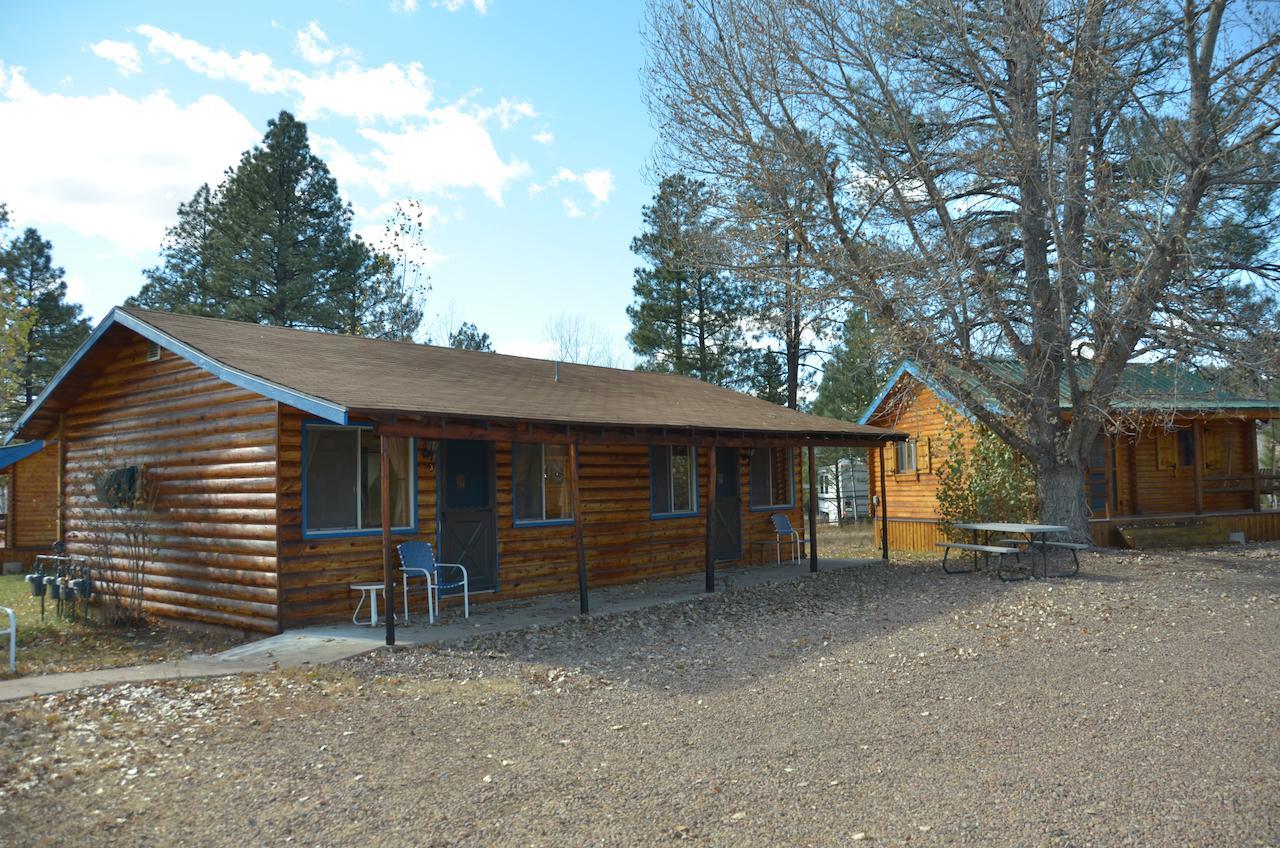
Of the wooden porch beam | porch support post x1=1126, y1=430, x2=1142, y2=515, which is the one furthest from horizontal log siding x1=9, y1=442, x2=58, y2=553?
porch support post x1=1126, y1=430, x2=1142, y2=515

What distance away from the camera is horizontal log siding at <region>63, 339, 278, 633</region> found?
998cm

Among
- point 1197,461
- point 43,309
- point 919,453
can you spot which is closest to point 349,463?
point 919,453

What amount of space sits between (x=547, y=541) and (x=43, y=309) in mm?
27809

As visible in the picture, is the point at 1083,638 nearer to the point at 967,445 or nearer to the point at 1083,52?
the point at 1083,52

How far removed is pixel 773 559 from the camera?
16406mm

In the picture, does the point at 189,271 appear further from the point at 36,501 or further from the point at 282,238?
the point at 36,501

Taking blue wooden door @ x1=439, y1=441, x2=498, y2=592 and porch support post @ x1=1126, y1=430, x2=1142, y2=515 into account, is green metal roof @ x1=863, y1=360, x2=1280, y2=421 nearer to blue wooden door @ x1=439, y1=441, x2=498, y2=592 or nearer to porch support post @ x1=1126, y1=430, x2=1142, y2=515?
porch support post @ x1=1126, y1=430, x2=1142, y2=515

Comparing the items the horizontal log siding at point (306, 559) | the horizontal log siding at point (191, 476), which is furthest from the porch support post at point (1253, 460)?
the horizontal log siding at point (191, 476)

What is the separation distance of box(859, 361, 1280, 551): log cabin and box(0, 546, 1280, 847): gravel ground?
10207mm

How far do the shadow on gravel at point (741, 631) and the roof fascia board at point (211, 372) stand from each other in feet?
8.52

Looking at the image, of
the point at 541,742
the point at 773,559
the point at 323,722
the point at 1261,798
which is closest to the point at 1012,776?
the point at 1261,798

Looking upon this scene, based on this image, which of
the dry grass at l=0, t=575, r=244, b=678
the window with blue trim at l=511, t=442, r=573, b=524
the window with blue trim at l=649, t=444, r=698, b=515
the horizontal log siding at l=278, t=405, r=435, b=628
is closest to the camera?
the dry grass at l=0, t=575, r=244, b=678

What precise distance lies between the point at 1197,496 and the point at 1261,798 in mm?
18328

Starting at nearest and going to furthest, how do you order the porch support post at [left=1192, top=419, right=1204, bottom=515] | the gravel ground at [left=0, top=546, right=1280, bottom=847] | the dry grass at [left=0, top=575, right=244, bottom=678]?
1. the gravel ground at [left=0, top=546, right=1280, bottom=847]
2. the dry grass at [left=0, top=575, right=244, bottom=678]
3. the porch support post at [left=1192, top=419, right=1204, bottom=515]
